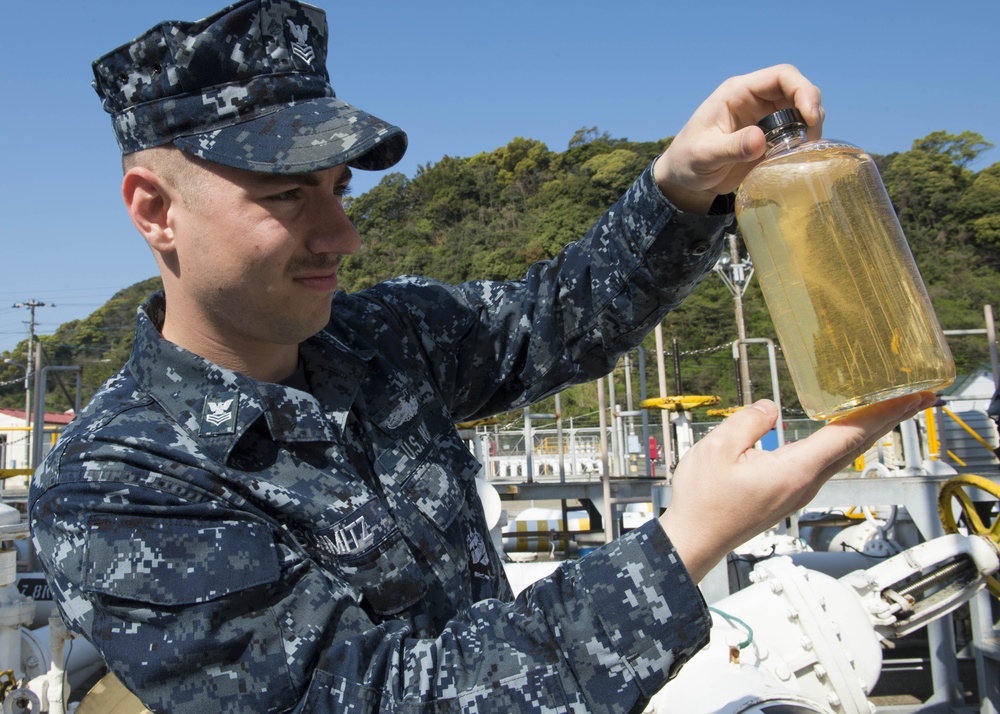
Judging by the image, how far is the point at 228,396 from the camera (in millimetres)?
1450

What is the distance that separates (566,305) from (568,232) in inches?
→ 2365

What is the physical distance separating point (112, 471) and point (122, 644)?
0.25 meters

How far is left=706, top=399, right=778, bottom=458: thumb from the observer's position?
3.69ft

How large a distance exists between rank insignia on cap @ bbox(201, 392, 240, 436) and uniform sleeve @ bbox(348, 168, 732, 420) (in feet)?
1.38

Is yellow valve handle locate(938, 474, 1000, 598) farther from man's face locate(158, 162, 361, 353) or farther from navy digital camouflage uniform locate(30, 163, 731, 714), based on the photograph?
man's face locate(158, 162, 361, 353)

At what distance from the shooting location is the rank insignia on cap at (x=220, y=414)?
4.50ft

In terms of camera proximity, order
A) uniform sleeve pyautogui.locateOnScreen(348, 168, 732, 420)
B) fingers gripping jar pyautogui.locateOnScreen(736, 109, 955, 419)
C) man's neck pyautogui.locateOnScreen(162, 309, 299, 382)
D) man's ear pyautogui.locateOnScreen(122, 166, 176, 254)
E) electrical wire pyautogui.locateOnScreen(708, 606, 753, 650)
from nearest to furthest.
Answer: fingers gripping jar pyautogui.locateOnScreen(736, 109, 955, 419), man's ear pyautogui.locateOnScreen(122, 166, 176, 254), man's neck pyautogui.locateOnScreen(162, 309, 299, 382), uniform sleeve pyautogui.locateOnScreen(348, 168, 732, 420), electrical wire pyautogui.locateOnScreen(708, 606, 753, 650)

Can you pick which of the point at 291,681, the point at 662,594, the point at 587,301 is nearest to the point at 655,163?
the point at 587,301

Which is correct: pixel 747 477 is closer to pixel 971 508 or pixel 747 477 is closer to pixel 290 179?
pixel 290 179

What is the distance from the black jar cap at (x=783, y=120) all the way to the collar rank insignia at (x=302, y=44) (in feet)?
2.71

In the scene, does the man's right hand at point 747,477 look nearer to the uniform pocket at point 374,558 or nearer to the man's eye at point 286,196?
the uniform pocket at point 374,558

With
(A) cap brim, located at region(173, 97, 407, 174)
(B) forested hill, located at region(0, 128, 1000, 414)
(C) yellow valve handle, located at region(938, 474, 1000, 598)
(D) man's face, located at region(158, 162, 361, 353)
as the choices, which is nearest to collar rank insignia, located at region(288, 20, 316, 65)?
(A) cap brim, located at region(173, 97, 407, 174)

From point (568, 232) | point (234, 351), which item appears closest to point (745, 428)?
point (234, 351)

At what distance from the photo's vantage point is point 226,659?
1104 millimetres
